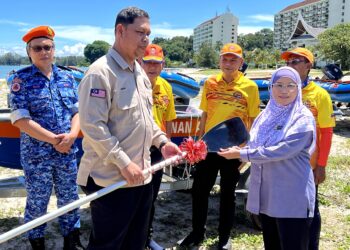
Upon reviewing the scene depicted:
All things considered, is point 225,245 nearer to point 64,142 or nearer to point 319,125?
point 319,125

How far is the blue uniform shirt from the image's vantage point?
9.70 feet

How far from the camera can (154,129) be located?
8.54 feet

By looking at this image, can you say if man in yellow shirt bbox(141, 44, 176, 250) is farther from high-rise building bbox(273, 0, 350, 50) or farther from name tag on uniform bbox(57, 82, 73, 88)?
high-rise building bbox(273, 0, 350, 50)

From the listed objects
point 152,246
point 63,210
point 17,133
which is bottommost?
point 152,246

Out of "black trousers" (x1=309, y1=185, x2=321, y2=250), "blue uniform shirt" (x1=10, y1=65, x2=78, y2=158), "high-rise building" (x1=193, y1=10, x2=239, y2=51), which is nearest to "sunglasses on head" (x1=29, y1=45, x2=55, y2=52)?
"blue uniform shirt" (x1=10, y1=65, x2=78, y2=158)

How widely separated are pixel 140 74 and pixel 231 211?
5.67 ft

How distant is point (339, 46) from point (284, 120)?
151 feet

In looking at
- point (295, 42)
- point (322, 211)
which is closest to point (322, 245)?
point (322, 211)

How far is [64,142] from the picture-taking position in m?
3.02

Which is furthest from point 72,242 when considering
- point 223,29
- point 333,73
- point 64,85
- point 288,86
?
point 223,29

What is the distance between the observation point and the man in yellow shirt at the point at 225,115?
343 centimetres

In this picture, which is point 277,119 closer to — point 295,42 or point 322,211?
point 322,211

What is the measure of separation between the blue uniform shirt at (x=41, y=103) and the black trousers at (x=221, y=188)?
1.18m

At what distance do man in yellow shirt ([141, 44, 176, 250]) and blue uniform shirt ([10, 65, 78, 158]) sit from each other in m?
0.68
